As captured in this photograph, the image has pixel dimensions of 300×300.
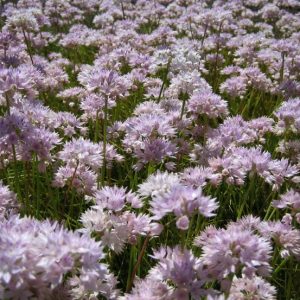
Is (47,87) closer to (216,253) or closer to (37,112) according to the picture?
(37,112)

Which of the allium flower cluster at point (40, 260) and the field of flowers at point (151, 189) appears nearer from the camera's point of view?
the allium flower cluster at point (40, 260)

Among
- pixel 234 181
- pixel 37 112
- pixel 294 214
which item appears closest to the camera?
pixel 294 214

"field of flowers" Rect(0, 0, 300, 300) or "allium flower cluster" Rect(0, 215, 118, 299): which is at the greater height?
"allium flower cluster" Rect(0, 215, 118, 299)

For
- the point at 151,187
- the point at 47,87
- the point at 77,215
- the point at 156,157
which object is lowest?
the point at 77,215

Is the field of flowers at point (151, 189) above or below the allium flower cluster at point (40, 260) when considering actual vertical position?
below

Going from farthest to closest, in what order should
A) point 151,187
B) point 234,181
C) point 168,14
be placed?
point 168,14 → point 234,181 → point 151,187

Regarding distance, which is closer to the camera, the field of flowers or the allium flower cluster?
the allium flower cluster

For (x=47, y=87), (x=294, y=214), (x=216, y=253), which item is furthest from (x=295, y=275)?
(x=47, y=87)

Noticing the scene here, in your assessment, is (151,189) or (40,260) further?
(151,189)
